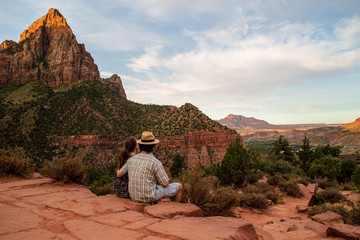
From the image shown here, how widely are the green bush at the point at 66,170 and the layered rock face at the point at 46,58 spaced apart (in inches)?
2552

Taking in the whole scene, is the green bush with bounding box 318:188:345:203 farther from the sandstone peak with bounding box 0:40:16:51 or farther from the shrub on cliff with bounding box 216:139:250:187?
the sandstone peak with bounding box 0:40:16:51

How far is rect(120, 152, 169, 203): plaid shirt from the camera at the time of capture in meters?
4.27

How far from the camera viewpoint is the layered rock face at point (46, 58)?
64.1 m

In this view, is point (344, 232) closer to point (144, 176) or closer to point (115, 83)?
point (144, 176)

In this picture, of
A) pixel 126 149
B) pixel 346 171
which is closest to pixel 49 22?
pixel 126 149

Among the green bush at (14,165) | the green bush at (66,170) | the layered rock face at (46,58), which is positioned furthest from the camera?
the layered rock face at (46,58)

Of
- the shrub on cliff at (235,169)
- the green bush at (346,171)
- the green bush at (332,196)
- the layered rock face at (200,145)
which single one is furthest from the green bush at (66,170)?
the layered rock face at (200,145)

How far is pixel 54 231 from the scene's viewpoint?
2.94 m

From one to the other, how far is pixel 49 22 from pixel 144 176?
3773 inches

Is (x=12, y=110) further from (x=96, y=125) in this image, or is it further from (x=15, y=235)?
(x=15, y=235)

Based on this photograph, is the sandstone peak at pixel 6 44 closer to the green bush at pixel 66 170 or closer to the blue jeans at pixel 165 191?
the green bush at pixel 66 170

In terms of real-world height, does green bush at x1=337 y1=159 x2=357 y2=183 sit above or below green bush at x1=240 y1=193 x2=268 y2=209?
below

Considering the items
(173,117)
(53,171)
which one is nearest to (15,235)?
(53,171)

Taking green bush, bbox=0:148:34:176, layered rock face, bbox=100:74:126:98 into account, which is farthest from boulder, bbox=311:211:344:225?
layered rock face, bbox=100:74:126:98
